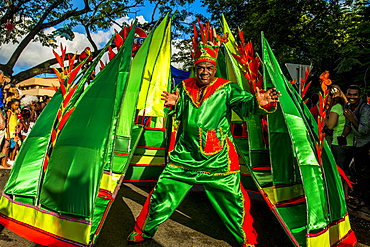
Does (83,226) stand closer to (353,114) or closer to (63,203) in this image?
(63,203)

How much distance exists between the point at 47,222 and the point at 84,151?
0.67 m

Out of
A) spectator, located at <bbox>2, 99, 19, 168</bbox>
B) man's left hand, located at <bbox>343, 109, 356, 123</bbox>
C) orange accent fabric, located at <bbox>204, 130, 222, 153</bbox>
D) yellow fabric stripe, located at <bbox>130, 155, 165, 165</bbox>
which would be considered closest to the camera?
orange accent fabric, located at <bbox>204, 130, 222, 153</bbox>

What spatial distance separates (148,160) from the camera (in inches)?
180

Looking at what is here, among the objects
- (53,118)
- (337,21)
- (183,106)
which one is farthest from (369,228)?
(337,21)

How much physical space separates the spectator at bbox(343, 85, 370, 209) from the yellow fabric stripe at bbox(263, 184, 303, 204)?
4.32ft

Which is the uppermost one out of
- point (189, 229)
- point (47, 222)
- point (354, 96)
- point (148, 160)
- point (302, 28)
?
point (302, 28)

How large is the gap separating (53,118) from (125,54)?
0.94 meters

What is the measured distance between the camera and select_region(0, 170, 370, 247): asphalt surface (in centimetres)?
272

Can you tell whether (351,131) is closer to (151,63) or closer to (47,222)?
(151,63)

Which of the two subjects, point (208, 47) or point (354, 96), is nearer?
point (208, 47)

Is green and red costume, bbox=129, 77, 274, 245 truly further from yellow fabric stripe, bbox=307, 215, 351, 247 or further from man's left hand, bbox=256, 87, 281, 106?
yellow fabric stripe, bbox=307, 215, 351, 247

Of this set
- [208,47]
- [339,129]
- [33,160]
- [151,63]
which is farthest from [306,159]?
[33,160]

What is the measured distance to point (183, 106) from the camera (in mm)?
2721

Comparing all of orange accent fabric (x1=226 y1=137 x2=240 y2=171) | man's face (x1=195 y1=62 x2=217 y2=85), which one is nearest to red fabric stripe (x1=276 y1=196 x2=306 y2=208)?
orange accent fabric (x1=226 y1=137 x2=240 y2=171)
